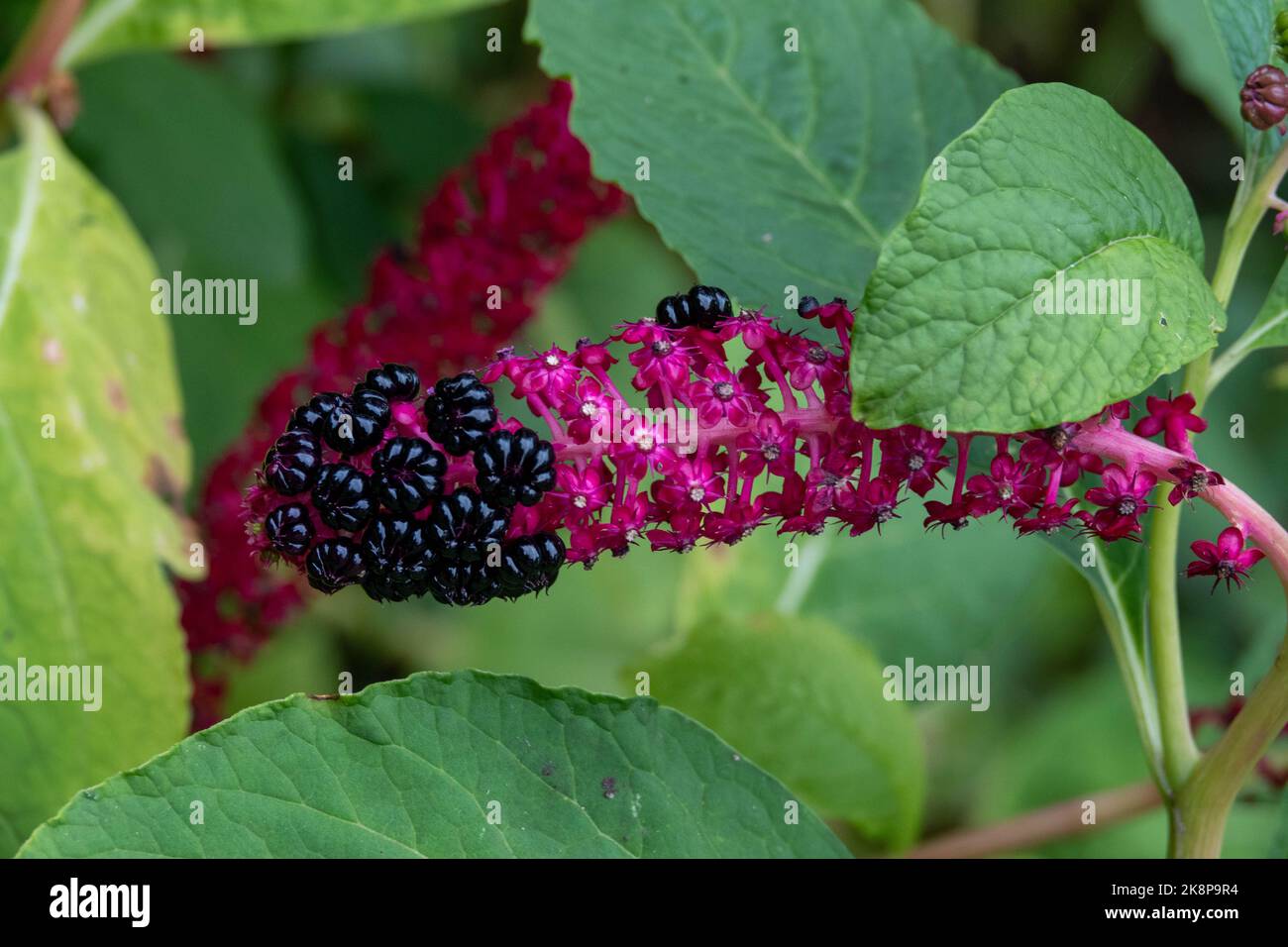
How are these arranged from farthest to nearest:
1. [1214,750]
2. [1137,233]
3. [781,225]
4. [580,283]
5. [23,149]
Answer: [580,283] < [23,149] < [781,225] < [1214,750] < [1137,233]

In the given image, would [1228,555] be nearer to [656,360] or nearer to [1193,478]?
[1193,478]

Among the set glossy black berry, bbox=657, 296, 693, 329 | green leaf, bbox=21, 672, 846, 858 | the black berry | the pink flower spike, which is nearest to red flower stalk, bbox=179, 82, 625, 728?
glossy black berry, bbox=657, 296, 693, 329

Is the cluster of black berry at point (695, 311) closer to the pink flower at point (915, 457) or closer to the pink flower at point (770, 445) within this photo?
the pink flower at point (770, 445)

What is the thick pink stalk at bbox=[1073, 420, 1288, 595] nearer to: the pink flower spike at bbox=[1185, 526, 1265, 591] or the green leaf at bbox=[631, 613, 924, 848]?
the pink flower spike at bbox=[1185, 526, 1265, 591]

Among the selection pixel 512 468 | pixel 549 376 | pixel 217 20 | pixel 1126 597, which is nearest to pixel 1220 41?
pixel 1126 597
